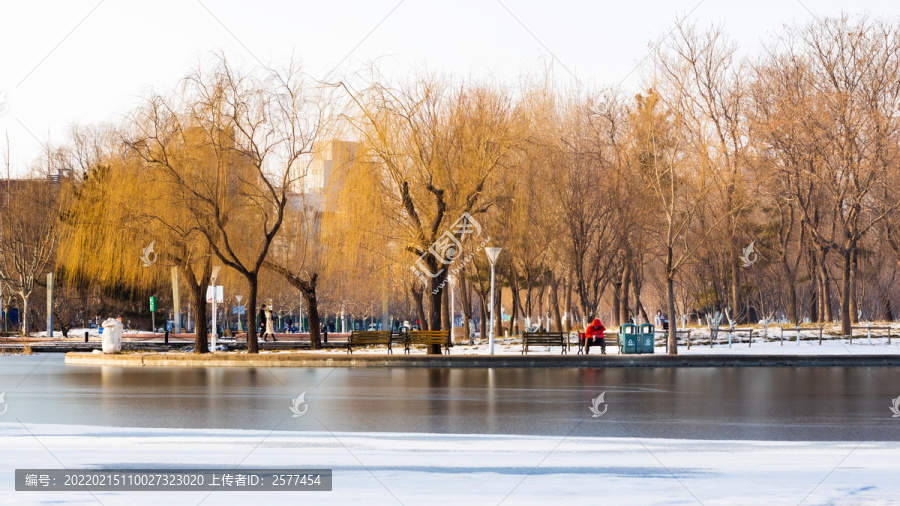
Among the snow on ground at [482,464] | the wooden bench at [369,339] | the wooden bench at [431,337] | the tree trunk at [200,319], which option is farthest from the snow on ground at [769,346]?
the snow on ground at [482,464]

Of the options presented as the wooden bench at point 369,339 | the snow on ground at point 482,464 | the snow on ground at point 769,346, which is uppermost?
the wooden bench at point 369,339

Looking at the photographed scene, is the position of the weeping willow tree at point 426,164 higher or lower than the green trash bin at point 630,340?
higher

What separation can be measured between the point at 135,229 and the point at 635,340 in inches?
731

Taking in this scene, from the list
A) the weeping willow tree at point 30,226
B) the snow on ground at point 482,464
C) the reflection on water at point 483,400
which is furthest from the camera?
the weeping willow tree at point 30,226

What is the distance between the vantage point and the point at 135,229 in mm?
33688

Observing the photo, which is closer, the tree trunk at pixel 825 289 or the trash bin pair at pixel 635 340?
the trash bin pair at pixel 635 340

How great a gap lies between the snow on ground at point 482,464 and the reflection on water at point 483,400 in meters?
1.15

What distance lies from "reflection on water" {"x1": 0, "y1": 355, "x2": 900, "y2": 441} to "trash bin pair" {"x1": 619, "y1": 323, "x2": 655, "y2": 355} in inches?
250

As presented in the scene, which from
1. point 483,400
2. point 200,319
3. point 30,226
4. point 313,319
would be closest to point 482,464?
point 483,400

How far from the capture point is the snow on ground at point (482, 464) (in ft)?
25.6

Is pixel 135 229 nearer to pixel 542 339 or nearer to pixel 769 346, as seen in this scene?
pixel 542 339

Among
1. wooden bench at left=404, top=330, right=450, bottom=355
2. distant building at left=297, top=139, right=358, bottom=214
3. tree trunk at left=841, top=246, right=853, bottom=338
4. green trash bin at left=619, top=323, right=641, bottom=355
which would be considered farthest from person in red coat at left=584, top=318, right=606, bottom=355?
tree trunk at left=841, top=246, right=853, bottom=338

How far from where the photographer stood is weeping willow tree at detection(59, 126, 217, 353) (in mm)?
33094

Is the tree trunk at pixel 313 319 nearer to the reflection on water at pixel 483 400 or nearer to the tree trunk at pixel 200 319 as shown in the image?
the tree trunk at pixel 200 319
